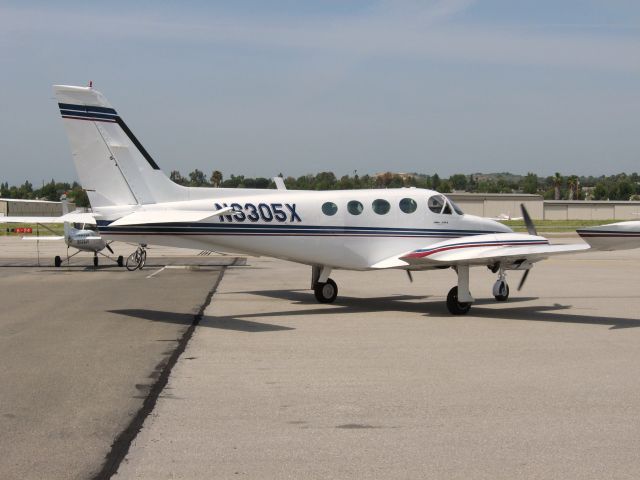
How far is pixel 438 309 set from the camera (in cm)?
1775

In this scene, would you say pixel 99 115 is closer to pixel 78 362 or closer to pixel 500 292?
pixel 78 362

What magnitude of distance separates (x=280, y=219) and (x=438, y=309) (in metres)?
3.98

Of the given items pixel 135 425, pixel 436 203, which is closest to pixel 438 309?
pixel 436 203

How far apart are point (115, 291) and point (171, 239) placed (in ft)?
20.7

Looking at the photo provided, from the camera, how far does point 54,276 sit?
27.1 meters

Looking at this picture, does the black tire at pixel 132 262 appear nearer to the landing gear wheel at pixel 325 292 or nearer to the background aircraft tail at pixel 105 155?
the landing gear wheel at pixel 325 292

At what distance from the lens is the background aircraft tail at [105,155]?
52.4 ft

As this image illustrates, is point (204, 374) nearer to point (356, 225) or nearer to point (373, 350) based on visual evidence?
point (373, 350)

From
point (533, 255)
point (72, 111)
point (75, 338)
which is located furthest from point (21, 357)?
point (533, 255)

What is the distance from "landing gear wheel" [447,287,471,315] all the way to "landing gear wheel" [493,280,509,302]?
8.97 feet

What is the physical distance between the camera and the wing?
1596 cm

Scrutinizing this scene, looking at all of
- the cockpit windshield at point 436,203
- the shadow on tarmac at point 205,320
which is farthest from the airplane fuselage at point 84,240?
the cockpit windshield at point 436,203

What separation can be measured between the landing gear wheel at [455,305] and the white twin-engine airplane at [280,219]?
2 cm

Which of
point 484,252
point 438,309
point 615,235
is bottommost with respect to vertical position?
point 438,309
